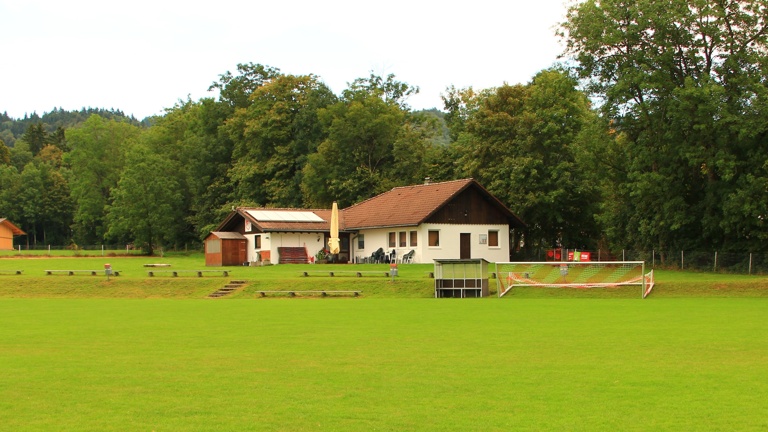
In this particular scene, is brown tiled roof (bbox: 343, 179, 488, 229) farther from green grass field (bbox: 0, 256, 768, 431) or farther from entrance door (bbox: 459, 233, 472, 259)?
green grass field (bbox: 0, 256, 768, 431)

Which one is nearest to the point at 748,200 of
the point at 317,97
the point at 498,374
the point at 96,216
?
the point at 498,374

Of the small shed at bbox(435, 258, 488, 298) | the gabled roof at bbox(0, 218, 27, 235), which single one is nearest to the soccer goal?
the small shed at bbox(435, 258, 488, 298)

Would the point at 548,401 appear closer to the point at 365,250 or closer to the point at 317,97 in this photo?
the point at 365,250

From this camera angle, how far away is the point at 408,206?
52.0 m

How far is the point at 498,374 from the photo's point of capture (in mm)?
12391

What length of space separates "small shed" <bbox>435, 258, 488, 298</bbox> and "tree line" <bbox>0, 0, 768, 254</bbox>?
1332cm

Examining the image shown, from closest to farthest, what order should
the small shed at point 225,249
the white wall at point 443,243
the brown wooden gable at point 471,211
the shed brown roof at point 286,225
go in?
the white wall at point 443,243
the brown wooden gable at point 471,211
the shed brown roof at point 286,225
the small shed at point 225,249

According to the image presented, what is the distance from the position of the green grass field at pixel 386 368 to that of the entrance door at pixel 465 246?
2412 centimetres

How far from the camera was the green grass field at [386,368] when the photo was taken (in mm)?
9570

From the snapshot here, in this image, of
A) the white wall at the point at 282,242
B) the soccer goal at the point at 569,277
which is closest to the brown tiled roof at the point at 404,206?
the white wall at the point at 282,242

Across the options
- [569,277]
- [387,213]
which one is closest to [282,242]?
[387,213]

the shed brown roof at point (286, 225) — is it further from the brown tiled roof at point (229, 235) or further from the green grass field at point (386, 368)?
the green grass field at point (386, 368)

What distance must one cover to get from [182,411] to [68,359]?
5222mm

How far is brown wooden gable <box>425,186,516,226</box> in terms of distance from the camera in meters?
49.8
